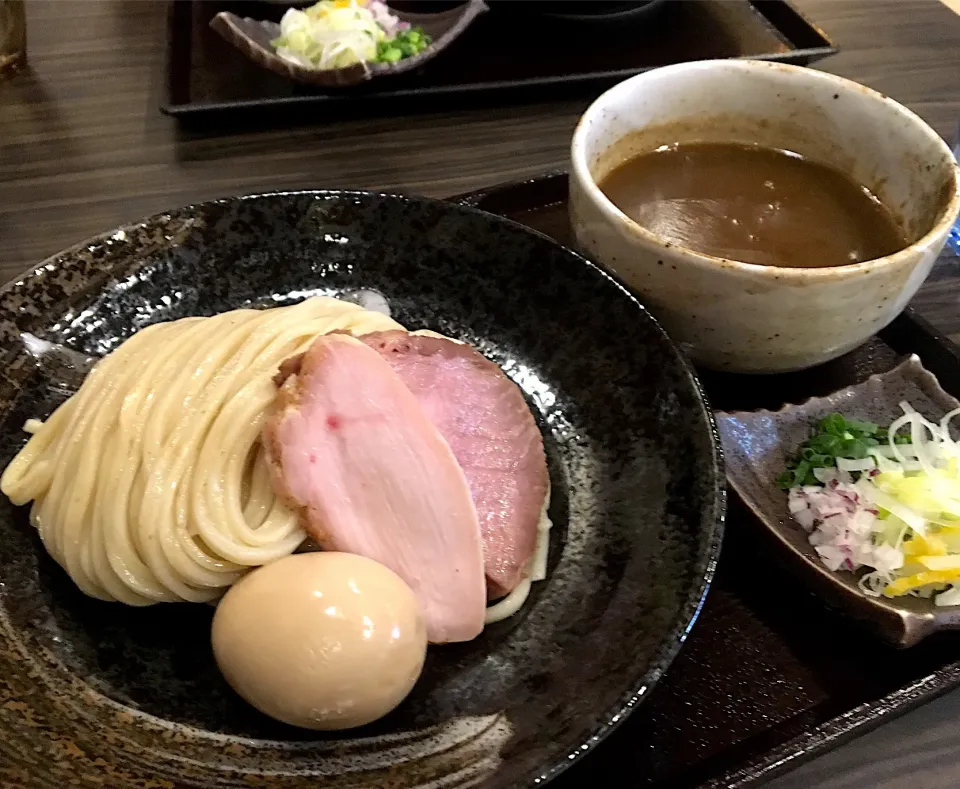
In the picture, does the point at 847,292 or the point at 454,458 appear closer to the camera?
the point at 454,458

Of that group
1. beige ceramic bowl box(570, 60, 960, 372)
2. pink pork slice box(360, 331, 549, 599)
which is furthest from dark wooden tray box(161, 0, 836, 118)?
pink pork slice box(360, 331, 549, 599)

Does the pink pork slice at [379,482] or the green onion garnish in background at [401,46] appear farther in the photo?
the green onion garnish in background at [401,46]

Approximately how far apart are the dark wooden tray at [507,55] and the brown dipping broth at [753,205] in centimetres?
80

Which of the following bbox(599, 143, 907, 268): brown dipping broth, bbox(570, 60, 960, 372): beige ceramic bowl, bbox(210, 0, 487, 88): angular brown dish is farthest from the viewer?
bbox(210, 0, 487, 88): angular brown dish

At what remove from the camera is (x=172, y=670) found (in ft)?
3.76

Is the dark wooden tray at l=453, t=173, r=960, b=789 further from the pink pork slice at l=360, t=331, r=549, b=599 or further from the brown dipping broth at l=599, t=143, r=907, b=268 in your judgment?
the brown dipping broth at l=599, t=143, r=907, b=268

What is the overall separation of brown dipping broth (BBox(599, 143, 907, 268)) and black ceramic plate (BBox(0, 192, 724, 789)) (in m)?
0.24

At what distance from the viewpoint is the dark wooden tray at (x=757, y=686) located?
111 centimetres

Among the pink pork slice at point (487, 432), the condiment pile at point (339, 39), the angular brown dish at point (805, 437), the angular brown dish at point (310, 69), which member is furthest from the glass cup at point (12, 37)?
the angular brown dish at point (805, 437)

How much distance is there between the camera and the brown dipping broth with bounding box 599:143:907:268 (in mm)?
1568

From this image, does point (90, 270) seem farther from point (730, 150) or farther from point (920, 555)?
point (920, 555)

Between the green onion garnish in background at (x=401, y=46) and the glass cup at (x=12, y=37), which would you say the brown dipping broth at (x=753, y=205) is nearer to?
the green onion garnish in background at (x=401, y=46)

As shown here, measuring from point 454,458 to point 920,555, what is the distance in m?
0.74

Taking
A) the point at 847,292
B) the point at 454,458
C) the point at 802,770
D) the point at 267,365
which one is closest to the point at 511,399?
the point at 454,458
